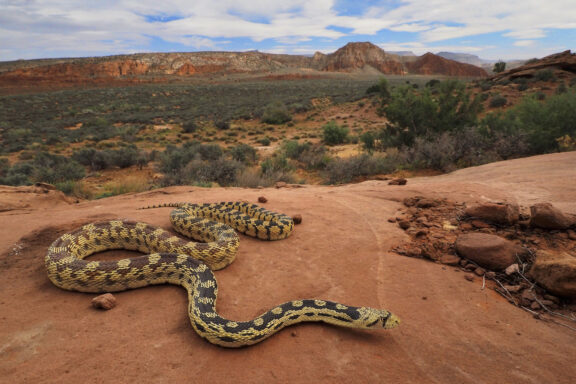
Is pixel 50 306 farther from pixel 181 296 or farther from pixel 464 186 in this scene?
pixel 464 186

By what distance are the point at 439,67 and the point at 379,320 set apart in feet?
497

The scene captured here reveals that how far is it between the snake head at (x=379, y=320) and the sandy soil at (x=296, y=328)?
0.15 m

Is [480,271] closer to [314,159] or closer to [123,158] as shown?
[314,159]

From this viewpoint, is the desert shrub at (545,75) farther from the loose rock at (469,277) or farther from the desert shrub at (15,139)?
the desert shrub at (15,139)

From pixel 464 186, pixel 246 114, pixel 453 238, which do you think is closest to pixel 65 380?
pixel 453 238

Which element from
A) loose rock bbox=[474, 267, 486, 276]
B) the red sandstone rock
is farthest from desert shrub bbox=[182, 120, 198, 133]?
loose rock bbox=[474, 267, 486, 276]

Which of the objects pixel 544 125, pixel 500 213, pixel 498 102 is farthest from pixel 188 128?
pixel 498 102

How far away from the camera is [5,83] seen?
74625mm

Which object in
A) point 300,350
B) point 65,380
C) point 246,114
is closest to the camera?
point 65,380

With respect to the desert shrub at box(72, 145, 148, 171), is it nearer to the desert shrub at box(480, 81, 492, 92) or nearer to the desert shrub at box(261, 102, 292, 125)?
the desert shrub at box(261, 102, 292, 125)

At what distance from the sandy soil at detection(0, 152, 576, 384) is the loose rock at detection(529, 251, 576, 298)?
0.47m

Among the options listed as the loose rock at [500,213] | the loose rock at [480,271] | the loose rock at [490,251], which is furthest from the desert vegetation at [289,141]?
the loose rock at [480,271]

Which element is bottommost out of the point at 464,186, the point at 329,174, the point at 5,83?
the point at 329,174

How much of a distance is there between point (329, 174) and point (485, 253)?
10.1 metres
